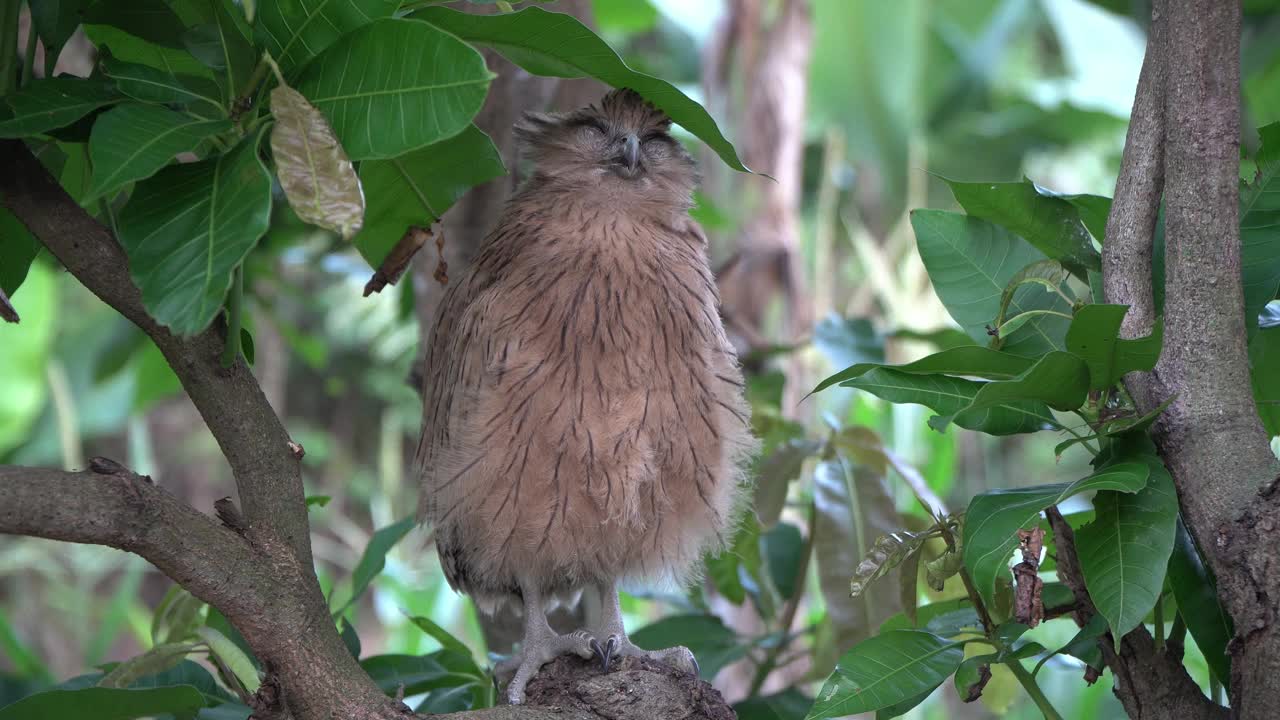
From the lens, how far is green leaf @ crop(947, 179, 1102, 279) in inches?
55.9

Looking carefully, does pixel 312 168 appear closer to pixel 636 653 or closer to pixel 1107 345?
pixel 1107 345

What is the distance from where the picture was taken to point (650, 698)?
4.92ft

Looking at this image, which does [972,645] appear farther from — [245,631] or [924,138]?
[924,138]

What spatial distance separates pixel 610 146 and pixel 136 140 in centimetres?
112

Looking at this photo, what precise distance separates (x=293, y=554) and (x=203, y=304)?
0.36 meters

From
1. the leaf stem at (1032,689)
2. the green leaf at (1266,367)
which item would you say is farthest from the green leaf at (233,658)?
the green leaf at (1266,367)

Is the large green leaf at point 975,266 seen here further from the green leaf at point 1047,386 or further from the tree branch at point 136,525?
the tree branch at point 136,525

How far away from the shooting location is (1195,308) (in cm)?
126

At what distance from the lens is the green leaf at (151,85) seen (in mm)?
1129

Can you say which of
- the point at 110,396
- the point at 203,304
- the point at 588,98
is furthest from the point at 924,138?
the point at 203,304

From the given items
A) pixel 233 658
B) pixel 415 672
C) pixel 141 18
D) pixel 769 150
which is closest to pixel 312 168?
pixel 141 18

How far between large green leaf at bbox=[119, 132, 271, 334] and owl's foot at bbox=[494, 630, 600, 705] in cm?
97

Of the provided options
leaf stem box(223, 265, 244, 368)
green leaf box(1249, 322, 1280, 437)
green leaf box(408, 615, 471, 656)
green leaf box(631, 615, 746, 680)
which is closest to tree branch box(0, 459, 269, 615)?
leaf stem box(223, 265, 244, 368)

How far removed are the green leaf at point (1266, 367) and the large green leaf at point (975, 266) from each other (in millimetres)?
229
